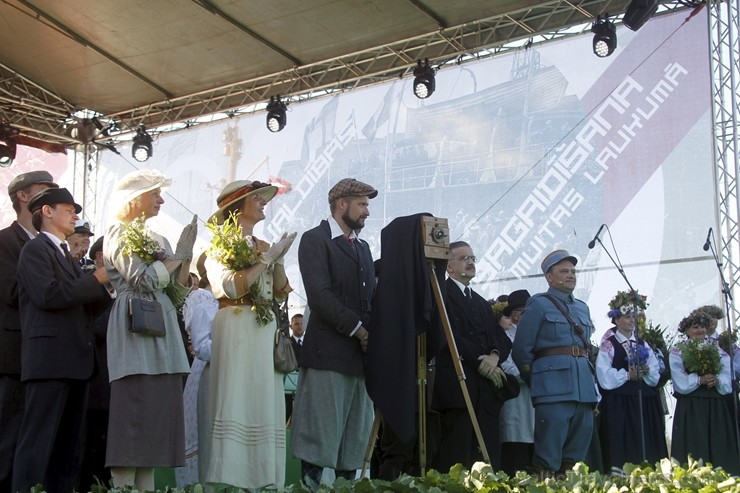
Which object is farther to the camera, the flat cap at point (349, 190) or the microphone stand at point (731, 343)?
the microphone stand at point (731, 343)

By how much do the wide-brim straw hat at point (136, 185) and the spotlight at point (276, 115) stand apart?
7.07 metres

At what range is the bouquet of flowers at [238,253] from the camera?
5.11 m

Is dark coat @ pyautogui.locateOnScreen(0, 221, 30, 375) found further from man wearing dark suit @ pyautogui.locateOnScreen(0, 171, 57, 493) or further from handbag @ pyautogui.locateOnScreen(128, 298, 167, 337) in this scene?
handbag @ pyautogui.locateOnScreen(128, 298, 167, 337)

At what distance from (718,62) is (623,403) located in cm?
344

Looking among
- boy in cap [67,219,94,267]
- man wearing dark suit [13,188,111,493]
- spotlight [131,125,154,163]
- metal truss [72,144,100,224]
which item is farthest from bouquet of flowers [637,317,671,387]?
metal truss [72,144,100,224]

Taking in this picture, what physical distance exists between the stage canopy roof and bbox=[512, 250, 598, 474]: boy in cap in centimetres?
432

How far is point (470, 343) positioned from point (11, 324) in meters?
2.85

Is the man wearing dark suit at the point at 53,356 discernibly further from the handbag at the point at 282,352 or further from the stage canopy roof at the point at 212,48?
the stage canopy roof at the point at 212,48

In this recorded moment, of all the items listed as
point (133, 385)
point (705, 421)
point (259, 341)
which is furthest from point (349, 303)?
point (705, 421)

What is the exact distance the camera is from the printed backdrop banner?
376 inches

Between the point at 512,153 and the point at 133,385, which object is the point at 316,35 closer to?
the point at 512,153

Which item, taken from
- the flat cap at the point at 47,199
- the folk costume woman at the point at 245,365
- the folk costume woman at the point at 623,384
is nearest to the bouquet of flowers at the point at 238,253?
the folk costume woman at the point at 245,365

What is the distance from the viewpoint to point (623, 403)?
8258 mm

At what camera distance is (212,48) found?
11.5 m
